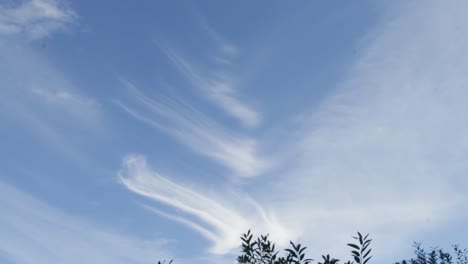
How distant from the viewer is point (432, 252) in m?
55.9

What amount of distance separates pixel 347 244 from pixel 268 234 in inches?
144

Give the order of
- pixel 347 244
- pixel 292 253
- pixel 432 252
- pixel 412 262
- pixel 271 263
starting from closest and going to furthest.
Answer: pixel 347 244, pixel 292 253, pixel 271 263, pixel 432 252, pixel 412 262

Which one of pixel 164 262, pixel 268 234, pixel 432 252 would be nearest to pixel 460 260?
pixel 432 252

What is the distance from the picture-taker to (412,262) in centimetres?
6153

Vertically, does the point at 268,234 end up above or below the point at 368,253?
above

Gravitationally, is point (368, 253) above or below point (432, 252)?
A: below

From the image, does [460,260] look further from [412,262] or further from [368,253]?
[368,253]

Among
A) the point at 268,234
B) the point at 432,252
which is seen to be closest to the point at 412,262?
the point at 432,252

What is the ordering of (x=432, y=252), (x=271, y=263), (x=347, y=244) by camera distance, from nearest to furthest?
(x=347, y=244) → (x=271, y=263) → (x=432, y=252)

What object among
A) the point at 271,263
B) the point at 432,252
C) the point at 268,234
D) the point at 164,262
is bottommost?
the point at 164,262

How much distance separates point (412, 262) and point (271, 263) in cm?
6127

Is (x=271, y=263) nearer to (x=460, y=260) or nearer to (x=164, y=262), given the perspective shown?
(x=164, y=262)

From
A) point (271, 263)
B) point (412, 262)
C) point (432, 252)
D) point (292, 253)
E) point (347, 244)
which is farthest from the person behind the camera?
point (412, 262)

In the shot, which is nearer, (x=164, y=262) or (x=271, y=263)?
(x=164, y=262)
